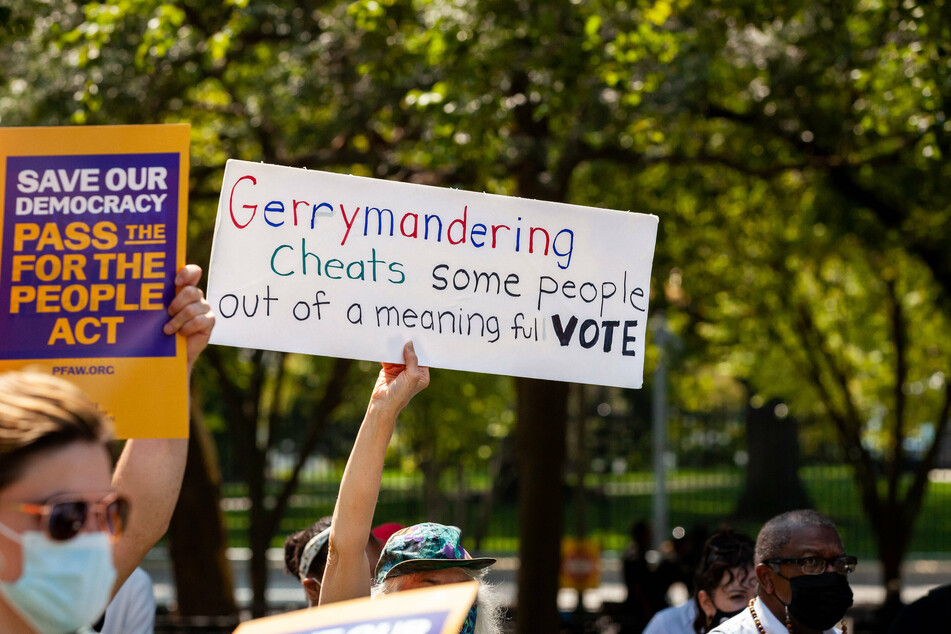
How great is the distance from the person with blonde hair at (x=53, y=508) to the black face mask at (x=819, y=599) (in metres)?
2.48

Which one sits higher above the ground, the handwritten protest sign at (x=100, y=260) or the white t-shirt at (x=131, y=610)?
the handwritten protest sign at (x=100, y=260)

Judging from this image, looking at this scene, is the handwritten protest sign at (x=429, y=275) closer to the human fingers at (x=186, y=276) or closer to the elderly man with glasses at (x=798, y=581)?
the human fingers at (x=186, y=276)

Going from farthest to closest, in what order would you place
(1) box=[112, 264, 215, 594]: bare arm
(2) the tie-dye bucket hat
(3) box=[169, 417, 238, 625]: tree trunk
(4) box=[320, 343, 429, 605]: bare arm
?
(3) box=[169, 417, 238, 625]: tree trunk, (2) the tie-dye bucket hat, (4) box=[320, 343, 429, 605]: bare arm, (1) box=[112, 264, 215, 594]: bare arm

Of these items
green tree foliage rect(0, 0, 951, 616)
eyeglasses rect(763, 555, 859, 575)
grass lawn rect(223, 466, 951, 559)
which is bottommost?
grass lawn rect(223, 466, 951, 559)

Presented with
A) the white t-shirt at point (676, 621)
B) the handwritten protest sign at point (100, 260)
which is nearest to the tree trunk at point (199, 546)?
the white t-shirt at point (676, 621)

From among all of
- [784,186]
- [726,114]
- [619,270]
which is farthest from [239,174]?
[784,186]

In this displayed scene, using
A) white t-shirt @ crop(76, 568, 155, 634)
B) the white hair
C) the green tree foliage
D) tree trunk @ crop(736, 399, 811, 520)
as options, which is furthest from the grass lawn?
the white hair

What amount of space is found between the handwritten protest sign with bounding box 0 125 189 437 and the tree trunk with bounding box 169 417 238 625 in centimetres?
768

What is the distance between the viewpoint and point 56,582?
1866mm

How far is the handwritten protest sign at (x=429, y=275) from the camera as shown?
3.54 metres

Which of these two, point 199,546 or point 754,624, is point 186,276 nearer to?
point 754,624

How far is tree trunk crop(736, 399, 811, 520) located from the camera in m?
18.0

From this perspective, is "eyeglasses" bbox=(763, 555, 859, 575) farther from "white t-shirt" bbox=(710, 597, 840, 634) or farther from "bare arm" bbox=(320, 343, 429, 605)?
"bare arm" bbox=(320, 343, 429, 605)

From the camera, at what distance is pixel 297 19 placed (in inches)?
345
